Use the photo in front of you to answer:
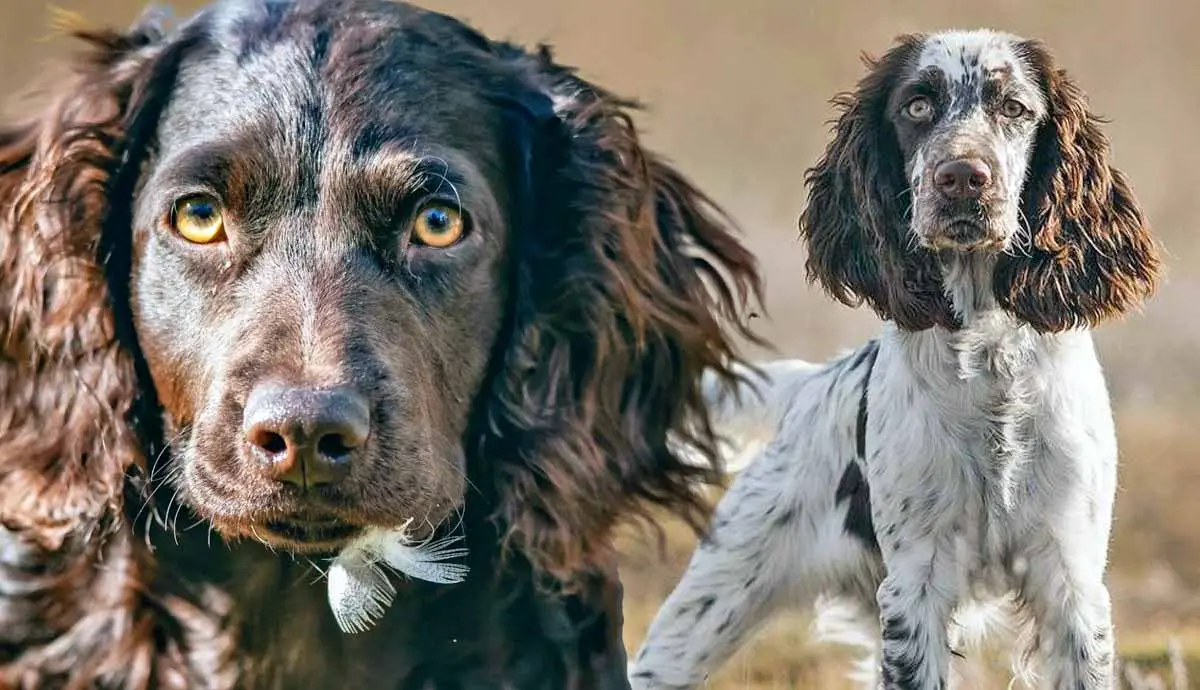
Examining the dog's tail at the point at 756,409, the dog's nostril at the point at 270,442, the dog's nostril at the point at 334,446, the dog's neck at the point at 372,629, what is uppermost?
the dog's tail at the point at 756,409

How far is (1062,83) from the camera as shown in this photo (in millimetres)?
2592

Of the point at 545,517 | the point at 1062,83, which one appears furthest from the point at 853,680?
the point at 1062,83

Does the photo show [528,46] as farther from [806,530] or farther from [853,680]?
[853,680]

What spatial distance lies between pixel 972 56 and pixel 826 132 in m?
0.30

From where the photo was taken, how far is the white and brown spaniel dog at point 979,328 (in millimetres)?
2551

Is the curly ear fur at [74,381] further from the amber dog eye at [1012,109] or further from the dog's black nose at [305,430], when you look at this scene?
the amber dog eye at [1012,109]

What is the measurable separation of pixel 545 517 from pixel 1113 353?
988 millimetres

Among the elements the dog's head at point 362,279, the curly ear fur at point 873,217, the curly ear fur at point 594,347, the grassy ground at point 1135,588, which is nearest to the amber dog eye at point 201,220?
the dog's head at point 362,279

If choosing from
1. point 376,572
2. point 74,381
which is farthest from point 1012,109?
point 74,381

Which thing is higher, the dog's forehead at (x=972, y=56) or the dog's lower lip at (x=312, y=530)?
the dog's forehead at (x=972, y=56)

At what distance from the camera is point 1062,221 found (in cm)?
261

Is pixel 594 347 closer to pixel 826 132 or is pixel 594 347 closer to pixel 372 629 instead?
pixel 372 629

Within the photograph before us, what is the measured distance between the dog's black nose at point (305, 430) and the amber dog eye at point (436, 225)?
12.0 inches

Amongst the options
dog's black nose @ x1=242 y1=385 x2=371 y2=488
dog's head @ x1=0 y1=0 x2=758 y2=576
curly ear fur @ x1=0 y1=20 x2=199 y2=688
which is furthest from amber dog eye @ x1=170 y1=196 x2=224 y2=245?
dog's black nose @ x1=242 y1=385 x2=371 y2=488
